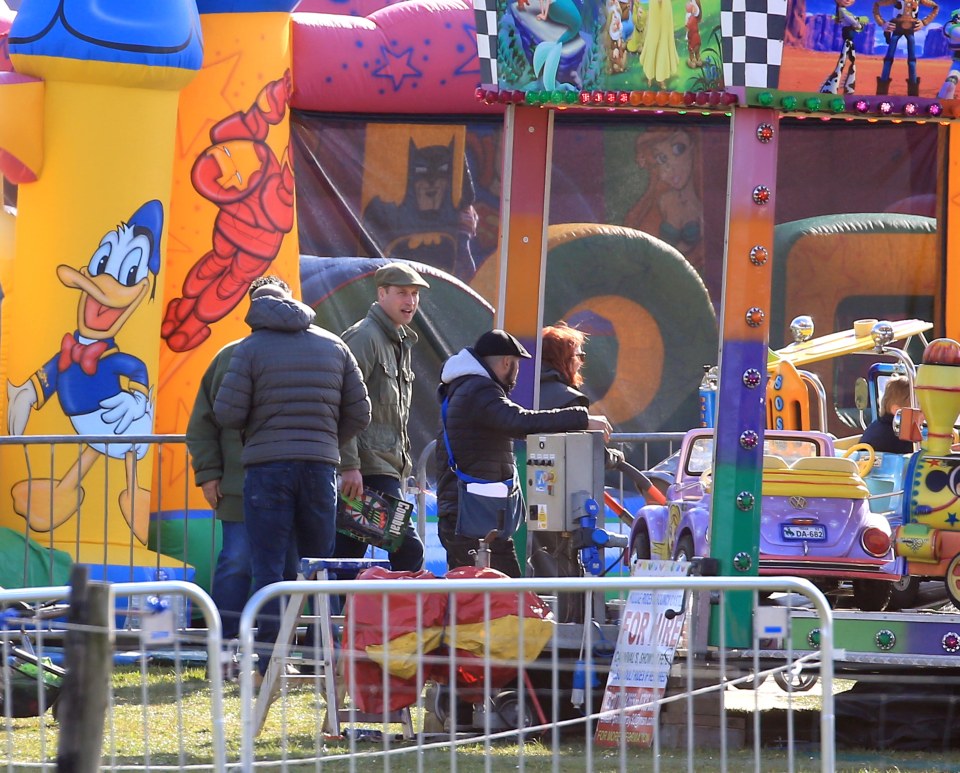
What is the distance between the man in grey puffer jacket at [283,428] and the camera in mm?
7398

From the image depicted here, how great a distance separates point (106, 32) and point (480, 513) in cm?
374

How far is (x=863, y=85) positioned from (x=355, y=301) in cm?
499

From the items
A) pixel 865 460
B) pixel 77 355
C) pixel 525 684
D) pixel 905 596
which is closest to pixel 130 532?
pixel 77 355

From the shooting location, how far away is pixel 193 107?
1019 centimetres

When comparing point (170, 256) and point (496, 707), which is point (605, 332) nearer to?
point (170, 256)

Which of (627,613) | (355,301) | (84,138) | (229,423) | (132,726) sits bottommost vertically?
(132,726)

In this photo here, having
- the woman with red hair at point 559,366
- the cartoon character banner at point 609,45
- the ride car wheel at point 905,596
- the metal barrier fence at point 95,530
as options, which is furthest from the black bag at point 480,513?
the metal barrier fence at point 95,530

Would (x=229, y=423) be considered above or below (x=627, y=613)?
above

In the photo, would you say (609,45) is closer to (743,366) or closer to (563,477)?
(743,366)

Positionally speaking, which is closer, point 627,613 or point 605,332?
point 627,613

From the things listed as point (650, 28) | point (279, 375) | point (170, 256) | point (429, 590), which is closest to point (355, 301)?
point (170, 256)

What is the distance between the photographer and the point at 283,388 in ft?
24.4

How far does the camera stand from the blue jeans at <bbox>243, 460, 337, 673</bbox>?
7.39 m

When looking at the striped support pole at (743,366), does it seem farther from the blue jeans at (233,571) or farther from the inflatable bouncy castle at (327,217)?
the blue jeans at (233,571)
